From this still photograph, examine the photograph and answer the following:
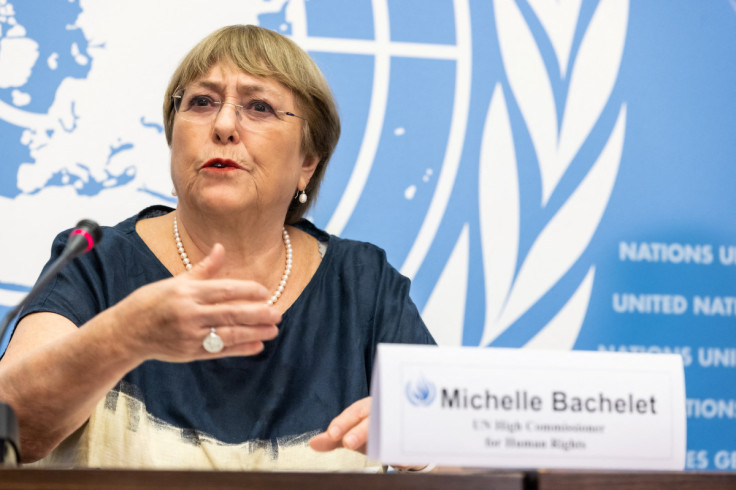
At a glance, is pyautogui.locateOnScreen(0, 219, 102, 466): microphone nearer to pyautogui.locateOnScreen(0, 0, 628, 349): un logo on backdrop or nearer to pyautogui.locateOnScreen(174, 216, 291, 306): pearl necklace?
pyautogui.locateOnScreen(174, 216, 291, 306): pearl necklace

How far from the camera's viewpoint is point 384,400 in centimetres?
82

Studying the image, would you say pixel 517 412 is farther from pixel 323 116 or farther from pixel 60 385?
pixel 323 116

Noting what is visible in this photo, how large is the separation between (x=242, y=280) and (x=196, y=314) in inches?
11.3

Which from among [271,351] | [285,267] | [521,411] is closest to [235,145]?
[285,267]

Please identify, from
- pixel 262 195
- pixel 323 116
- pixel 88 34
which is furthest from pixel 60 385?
pixel 88 34

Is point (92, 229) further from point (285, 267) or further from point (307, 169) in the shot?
point (307, 169)

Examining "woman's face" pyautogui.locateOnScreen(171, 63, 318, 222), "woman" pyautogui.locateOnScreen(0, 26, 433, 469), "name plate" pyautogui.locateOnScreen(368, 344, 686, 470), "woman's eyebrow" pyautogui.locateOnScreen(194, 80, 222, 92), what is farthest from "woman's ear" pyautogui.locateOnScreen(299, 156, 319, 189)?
"name plate" pyautogui.locateOnScreen(368, 344, 686, 470)

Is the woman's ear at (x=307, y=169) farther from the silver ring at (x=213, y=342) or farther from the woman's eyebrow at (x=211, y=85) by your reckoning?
the silver ring at (x=213, y=342)

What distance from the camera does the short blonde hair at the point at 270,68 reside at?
1.70 metres

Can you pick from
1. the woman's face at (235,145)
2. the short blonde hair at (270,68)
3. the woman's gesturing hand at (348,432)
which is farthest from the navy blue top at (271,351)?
the woman's gesturing hand at (348,432)

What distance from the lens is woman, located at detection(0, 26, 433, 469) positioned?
143 centimetres

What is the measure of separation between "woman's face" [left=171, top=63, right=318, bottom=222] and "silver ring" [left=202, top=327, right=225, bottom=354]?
0.60 metres

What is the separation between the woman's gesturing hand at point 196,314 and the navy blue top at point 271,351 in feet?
1.46

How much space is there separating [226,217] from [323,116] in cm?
36
